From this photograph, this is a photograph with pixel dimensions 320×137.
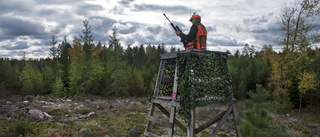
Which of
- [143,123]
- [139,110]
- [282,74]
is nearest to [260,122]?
[143,123]

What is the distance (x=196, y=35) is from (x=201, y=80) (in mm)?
1612

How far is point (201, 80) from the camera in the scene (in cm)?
710

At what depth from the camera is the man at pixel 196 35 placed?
753 cm

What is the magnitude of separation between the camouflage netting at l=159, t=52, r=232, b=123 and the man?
0.45 metres

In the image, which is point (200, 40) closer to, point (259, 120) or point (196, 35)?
point (196, 35)

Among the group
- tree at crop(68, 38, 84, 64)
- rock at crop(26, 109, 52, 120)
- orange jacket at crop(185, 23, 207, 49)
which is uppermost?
tree at crop(68, 38, 84, 64)

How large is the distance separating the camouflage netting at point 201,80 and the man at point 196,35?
45 cm

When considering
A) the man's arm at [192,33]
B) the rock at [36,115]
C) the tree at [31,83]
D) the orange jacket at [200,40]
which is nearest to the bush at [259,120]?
the orange jacket at [200,40]

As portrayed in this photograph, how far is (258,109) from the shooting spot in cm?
598

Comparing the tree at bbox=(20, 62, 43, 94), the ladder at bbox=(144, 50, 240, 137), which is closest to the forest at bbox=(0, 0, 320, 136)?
the tree at bbox=(20, 62, 43, 94)

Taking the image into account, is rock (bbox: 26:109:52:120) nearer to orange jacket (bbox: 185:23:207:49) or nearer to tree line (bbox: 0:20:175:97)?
orange jacket (bbox: 185:23:207:49)

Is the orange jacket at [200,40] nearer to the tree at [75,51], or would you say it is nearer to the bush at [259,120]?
the bush at [259,120]

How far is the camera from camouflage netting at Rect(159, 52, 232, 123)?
266 inches

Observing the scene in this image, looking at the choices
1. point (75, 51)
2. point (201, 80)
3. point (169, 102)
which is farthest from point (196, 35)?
point (75, 51)
